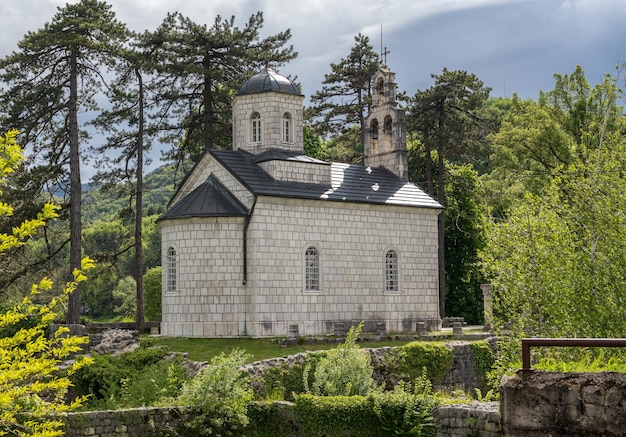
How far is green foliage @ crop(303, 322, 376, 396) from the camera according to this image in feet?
61.2

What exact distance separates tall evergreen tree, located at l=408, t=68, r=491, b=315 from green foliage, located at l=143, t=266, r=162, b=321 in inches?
725

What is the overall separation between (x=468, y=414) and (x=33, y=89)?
953 inches

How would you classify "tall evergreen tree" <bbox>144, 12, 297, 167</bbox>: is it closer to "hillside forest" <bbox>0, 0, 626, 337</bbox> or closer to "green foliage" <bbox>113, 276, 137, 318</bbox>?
"hillside forest" <bbox>0, 0, 626, 337</bbox>

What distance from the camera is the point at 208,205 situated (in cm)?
2798

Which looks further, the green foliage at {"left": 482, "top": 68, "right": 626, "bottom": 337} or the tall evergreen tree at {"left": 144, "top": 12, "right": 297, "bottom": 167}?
the tall evergreen tree at {"left": 144, "top": 12, "right": 297, "bottom": 167}

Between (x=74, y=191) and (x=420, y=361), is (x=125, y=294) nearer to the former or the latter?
(x=74, y=191)

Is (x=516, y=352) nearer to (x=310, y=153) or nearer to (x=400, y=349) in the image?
(x=400, y=349)

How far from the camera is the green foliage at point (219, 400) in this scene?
1759 centimetres

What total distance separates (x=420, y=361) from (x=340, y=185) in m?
8.77

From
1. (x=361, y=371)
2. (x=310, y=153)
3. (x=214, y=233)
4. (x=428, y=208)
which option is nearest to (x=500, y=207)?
(x=310, y=153)

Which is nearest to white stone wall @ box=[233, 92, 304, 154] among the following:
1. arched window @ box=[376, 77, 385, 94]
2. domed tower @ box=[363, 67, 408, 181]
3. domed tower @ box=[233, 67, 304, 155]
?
domed tower @ box=[233, 67, 304, 155]

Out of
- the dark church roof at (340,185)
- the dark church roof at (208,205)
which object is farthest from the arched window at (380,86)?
the dark church roof at (208,205)

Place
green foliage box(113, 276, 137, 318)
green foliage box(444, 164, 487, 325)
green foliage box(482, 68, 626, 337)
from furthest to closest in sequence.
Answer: green foliage box(113, 276, 137, 318) → green foliage box(444, 164, 487, 325) → green foliage box(482, 68, 626, 337)

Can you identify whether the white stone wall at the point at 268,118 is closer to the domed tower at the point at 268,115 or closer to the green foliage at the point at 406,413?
the domed tower at the point at 268,115
